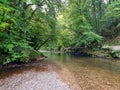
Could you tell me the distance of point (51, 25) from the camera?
64.7ft

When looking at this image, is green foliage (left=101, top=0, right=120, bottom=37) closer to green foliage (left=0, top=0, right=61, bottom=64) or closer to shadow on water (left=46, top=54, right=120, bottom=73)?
shadow on water (left=46, top=54, right=120, bottom=73)

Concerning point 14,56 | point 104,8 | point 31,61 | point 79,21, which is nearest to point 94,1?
point 104,8

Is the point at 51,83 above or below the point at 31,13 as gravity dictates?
below

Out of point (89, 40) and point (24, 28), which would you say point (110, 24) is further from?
point (24, 28)

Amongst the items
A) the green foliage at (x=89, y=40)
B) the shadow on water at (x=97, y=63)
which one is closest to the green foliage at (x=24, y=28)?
the shadow on water at (x=97, y=63)

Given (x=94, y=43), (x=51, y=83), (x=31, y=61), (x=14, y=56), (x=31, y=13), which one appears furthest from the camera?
(x=94, y=43)

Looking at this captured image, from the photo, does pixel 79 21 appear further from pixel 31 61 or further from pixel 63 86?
pixel 63 86

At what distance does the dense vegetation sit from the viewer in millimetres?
13062

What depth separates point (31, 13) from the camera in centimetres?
1872

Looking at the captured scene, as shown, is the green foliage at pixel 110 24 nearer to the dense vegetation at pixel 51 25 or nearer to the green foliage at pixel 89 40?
the dense vegetation at pixel 51 25

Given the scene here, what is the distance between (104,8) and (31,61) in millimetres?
19121

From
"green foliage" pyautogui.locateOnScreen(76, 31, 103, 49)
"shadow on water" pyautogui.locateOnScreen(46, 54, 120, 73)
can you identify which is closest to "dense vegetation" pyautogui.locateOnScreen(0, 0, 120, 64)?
"green foliage" pyautogui.locateOnScreen(76, 31, 103, 49)

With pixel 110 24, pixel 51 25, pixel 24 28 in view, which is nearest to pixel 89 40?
pixel 110 24

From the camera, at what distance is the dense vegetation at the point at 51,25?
42.9ft
